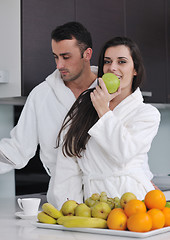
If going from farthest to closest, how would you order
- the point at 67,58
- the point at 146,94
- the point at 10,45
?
the point at 146,94, the point at 10,45, the point at 67,58

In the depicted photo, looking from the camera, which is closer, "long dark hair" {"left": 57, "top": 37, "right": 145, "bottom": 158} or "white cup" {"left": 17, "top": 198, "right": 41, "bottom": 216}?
"white cup" {"left": 17, "top": 198, "right": 41, "bottom": 216}

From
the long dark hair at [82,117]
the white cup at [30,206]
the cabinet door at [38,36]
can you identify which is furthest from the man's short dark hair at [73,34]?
the white cup at [30,206]

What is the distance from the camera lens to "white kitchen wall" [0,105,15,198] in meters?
2.85

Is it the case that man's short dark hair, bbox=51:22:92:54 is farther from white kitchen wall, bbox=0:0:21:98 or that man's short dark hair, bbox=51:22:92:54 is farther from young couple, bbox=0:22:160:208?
white kitchen wall, bbox=0:0:21:98

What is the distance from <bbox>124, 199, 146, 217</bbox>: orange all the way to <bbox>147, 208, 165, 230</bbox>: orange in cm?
3

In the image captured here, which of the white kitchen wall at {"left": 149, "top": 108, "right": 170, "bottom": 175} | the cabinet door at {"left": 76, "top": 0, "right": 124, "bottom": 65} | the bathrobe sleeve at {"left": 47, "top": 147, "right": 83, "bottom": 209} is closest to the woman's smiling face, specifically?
the bathrobe sleeve at {"left": 47, "top": 147, "right": 83, "bottom": 209}

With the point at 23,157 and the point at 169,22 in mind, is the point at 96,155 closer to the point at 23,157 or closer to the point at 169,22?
the point at 23,157

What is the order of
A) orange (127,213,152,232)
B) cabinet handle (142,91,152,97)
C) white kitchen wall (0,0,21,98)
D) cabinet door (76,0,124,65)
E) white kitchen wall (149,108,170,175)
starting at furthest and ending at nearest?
white kitchen wall (149,108,170,175), cabinet handle (142,91,152,97), cabinet door (76,0,124,65), white kitchen wall (0,0,21,98), orange (127,213,152,232)

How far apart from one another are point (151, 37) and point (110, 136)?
4.81 feet

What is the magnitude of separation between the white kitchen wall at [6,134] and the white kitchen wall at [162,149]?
4.59 feet

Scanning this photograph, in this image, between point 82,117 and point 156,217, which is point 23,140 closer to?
point 82,117

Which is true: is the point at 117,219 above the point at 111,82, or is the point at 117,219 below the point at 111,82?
below

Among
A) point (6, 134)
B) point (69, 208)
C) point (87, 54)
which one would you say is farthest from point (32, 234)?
point (6, 134)

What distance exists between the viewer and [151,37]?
10.5 feet
